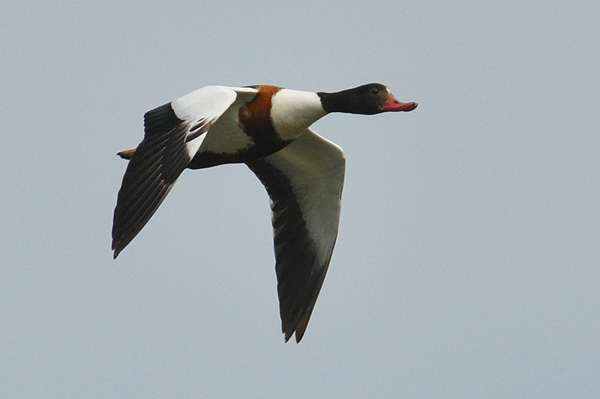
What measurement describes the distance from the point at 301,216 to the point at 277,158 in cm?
59

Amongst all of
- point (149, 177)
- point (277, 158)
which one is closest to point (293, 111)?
point (277, 158)

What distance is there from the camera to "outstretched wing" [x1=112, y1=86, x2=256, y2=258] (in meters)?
9.59

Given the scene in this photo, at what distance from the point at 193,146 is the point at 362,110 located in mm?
1952

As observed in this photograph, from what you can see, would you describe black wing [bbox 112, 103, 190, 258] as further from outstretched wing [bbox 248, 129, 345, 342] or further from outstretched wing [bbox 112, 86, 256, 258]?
outstretched wing [bbox 248, 129, 345, 342]

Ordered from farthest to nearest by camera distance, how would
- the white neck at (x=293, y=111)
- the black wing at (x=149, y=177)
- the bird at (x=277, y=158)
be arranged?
the white neck at (x=293, y=111)
the bird at (x=277, y=158)
the black wing at (x=149, y=177)

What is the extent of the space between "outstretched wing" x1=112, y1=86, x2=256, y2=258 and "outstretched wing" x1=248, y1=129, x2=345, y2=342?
5.25ft

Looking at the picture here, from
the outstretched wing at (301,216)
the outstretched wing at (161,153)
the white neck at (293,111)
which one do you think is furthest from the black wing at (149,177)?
the outstretched wing at (301,216)

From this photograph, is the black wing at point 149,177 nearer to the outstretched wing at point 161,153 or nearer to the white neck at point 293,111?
the outstretched wing at point 161,153

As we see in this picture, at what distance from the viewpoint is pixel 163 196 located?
965cm

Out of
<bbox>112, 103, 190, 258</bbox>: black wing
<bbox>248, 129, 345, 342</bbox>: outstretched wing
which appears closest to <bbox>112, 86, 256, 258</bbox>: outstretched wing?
<bbox>112, 103, 190, 258</bbox>: black wing

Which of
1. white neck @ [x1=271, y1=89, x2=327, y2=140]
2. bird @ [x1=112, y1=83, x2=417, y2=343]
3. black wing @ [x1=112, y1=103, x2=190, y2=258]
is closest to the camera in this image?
black wing @ [x1=112, y1=103, x2=190, y2=258]

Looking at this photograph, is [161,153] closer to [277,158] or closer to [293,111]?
[293,111]

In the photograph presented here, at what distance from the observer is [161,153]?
999 cm

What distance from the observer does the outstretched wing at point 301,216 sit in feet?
39.4
